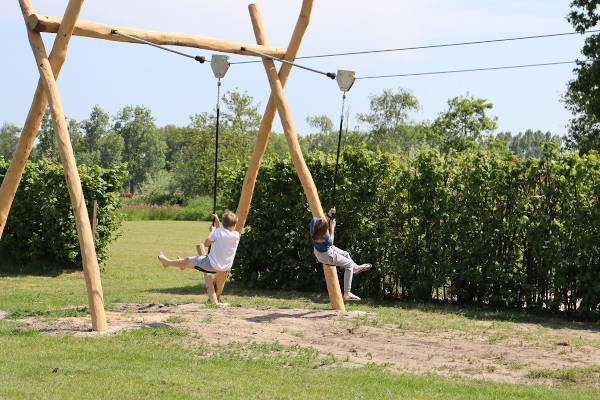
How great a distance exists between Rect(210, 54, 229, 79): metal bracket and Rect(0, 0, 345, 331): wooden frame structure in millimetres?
420

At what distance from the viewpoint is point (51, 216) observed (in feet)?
53.8

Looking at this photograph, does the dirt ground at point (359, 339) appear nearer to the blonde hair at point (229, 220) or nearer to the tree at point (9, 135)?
the blonde hair at point (229, 220)

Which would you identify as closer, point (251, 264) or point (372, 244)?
point (372, 244)

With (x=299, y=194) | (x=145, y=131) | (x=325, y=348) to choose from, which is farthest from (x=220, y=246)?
(x=145, y=131)

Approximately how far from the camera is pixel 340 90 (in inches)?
429

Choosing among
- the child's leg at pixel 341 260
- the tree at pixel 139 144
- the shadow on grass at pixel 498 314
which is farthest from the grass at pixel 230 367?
the tree at pixel 139 144

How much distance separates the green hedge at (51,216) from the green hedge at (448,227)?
3.50m

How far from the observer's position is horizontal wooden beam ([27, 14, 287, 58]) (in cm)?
958

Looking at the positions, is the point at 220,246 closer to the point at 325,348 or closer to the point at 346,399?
the point at 325,348

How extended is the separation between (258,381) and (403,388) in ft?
4.37

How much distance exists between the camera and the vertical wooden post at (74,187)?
8.78 m

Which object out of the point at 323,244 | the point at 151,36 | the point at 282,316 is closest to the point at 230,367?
the point at 282,316

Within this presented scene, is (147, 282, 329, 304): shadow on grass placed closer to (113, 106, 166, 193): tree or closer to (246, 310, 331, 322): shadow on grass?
(246, 310, 331, 322): shadow on grass

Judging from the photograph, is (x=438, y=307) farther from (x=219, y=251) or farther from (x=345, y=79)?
(x=219, y=251)
